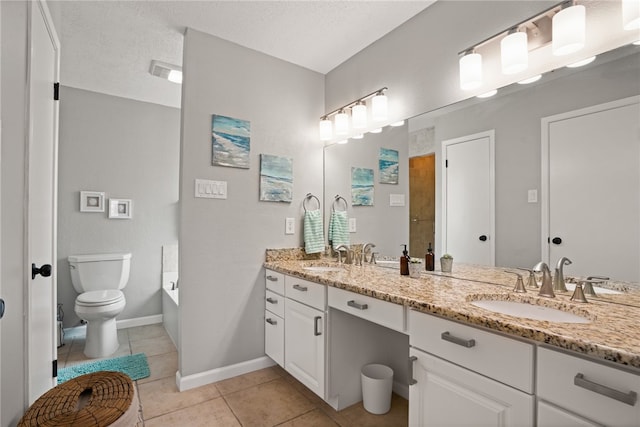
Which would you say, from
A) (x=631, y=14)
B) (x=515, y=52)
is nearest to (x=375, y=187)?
(x=515, y=52)

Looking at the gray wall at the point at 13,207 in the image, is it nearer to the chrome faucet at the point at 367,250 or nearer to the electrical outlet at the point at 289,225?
the electrical outlet at the point at 289,225

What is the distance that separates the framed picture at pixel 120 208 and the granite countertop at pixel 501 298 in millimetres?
2203

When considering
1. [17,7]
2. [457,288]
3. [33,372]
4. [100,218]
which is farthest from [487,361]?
[100,218]

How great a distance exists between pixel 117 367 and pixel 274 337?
1230 millimetres

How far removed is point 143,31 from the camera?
2.17m

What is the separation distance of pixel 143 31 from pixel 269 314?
2210mm

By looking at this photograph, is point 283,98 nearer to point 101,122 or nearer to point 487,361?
point 101,122

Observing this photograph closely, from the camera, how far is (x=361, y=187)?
245cm

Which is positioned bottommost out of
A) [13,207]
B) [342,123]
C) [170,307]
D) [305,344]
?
[170,307]

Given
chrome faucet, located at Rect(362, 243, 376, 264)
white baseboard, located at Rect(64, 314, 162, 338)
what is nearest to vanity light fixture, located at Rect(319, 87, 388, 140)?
chrome faucet, located at Rect(362, 243, 376, 264)

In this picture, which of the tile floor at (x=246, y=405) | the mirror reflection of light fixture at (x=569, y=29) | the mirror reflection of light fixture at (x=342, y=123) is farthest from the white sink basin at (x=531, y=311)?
the mirror reflection of light fixture at (x=342, y=123)

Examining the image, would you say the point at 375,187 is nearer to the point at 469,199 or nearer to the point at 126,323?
the point at 469,199

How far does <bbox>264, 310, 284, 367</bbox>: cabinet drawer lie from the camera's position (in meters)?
2.20

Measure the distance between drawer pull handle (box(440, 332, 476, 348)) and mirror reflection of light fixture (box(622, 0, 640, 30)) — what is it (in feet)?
4.23
